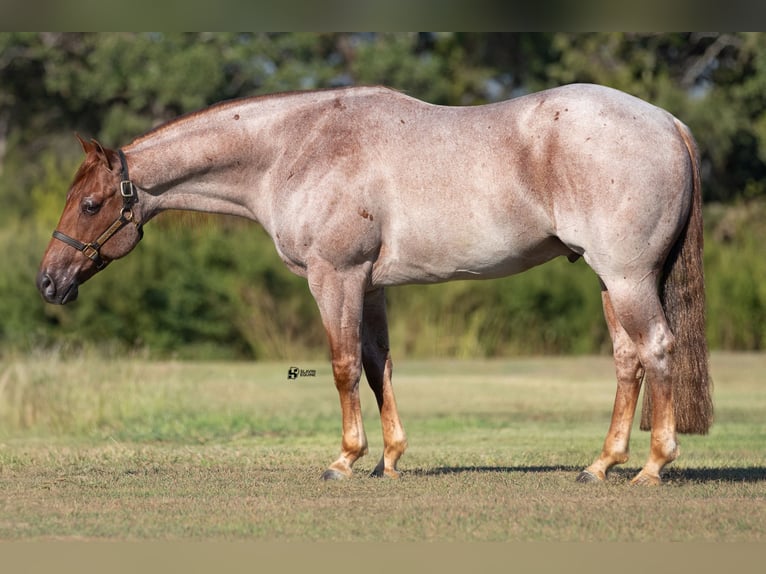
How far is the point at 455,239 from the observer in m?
8.05

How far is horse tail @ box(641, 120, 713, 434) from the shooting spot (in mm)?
7961

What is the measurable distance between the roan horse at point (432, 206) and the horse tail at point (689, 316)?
1 centimetres

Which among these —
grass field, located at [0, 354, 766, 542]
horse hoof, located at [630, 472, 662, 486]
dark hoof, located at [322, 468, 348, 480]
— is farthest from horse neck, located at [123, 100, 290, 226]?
horse hoof, located at [630, 472, 662, 486]

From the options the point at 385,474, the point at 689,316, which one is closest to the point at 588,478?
the point at 689,316

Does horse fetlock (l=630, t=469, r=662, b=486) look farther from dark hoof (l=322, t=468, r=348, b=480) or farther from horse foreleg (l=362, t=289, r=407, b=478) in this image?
dark hoof (l=322, t=468, r=348, b=480)

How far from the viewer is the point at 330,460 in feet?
31.6

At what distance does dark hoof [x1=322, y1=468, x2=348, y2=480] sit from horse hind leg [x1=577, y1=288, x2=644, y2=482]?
4.92 ft

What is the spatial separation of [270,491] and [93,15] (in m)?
4.13

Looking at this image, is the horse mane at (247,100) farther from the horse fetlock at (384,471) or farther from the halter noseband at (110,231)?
the horse fetlock at (384,471)

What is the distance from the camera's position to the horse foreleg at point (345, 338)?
8133 millimetres

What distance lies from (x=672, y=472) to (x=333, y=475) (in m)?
2.34

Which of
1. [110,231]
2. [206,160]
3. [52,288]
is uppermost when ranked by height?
[206,160]

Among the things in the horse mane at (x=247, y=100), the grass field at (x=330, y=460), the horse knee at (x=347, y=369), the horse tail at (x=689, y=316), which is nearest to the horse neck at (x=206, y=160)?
the horse mane at (x=247, y=100)

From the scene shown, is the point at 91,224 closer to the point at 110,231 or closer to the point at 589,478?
the point at 110,231
